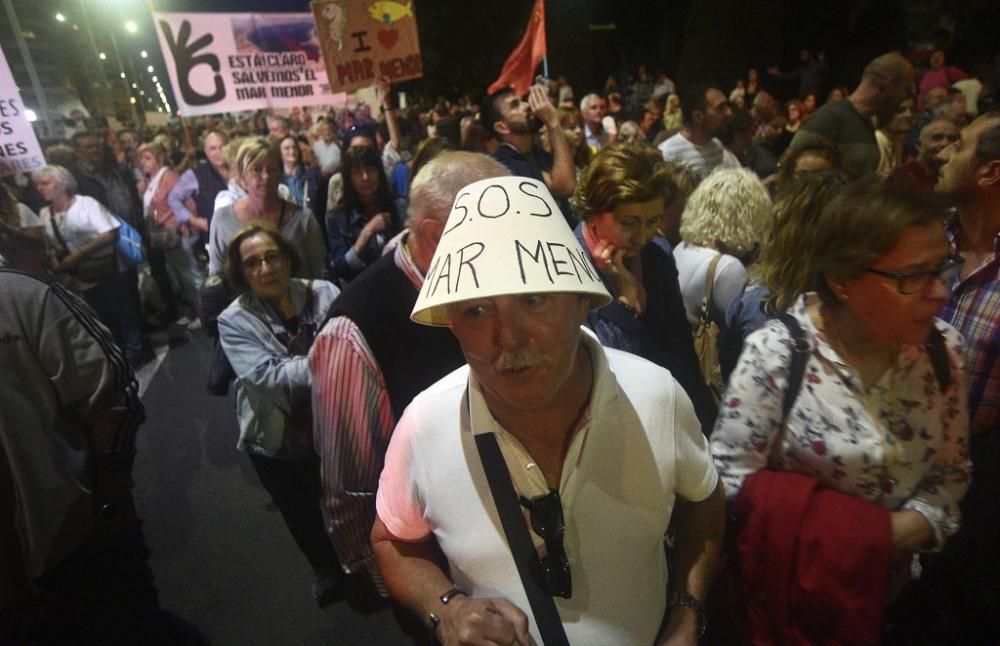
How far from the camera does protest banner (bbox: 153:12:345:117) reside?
17.2 ft

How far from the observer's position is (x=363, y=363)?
1.83 meters

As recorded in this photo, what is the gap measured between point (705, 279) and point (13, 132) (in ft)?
12.4

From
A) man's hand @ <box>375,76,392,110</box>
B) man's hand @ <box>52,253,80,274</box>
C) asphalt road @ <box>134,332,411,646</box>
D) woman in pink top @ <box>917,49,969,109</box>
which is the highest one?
man's hand @ <box>375,76,392,110</box>

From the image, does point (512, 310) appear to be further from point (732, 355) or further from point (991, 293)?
point (991, 293)

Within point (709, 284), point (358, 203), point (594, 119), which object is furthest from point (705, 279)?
point (594, 119)

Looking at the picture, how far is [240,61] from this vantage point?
5656 millimetres

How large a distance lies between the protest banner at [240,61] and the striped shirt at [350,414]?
472cm

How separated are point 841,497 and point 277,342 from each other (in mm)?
2391

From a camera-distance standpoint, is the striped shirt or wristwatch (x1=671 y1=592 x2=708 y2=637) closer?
wristwatch (x1=671 y1=592 x2=708 y2=637)

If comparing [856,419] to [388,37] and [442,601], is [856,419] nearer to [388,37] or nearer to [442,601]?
[442,601]

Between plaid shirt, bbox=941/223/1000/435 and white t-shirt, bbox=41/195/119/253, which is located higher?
white t-shirt, bbox=41/195/119/253

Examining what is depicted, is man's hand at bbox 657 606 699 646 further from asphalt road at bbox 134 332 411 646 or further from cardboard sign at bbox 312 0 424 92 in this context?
cardboard sign at bbox 312 0 424 92

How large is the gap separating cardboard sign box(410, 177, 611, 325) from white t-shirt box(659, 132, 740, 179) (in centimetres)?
386

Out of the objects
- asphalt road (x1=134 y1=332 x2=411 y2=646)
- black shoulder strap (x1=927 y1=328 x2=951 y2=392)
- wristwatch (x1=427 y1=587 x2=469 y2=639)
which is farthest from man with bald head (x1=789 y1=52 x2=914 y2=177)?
asphalt road (x1=134 y1=332 x2=411 y2=646)
